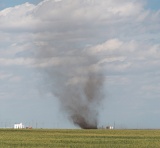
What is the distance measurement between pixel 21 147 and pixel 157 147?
25.1 metres

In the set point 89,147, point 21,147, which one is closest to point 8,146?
point 21,147

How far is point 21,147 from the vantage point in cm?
9300

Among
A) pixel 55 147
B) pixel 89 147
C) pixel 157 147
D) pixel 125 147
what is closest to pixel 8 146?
pixel 55 147

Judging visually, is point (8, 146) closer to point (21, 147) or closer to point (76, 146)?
point (21, 147)

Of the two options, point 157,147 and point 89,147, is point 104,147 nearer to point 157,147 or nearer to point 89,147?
point 89,147

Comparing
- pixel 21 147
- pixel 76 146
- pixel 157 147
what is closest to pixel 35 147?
pixel 21 147

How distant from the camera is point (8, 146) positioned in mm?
93500

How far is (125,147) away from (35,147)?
657 inches

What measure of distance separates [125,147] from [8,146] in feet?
69.9

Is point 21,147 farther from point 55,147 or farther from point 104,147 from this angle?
point 104,147

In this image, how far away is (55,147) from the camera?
3684 inches

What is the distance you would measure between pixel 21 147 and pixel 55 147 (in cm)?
602

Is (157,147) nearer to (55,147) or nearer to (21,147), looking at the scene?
(55,147)

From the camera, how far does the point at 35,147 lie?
92625mm
